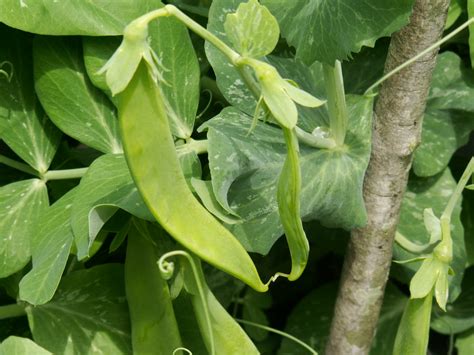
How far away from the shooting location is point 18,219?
76 cm

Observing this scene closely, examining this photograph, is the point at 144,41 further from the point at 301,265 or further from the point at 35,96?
the point at 35,96

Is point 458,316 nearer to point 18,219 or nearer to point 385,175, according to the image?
point 385,175

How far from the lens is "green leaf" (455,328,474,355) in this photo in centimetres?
97

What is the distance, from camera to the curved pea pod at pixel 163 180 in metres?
0.48

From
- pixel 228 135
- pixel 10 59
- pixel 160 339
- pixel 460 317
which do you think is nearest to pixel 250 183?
pixel 228 135

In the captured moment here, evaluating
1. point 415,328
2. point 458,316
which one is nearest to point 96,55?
point 415,328

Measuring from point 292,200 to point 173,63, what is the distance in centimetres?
28

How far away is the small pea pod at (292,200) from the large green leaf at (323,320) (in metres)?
0.41

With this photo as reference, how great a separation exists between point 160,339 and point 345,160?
0.25 metres

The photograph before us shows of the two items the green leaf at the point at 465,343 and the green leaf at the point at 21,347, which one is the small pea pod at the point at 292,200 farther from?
the green leaf at the point at 465,343

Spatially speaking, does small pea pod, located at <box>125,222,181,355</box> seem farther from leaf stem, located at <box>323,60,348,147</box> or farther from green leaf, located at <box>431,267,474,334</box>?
green leaf, located at <box>431,267,474,334</box>

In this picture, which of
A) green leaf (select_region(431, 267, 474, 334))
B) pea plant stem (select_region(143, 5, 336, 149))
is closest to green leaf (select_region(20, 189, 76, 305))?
pea plant stem (select_region(143, 5, 336, 149))

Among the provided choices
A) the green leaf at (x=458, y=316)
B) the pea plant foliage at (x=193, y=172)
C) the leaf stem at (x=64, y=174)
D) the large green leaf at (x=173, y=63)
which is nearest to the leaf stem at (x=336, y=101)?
the pea plant foliage at (x=193, y=172)

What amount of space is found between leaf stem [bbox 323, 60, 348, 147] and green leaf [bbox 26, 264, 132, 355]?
0.28m
